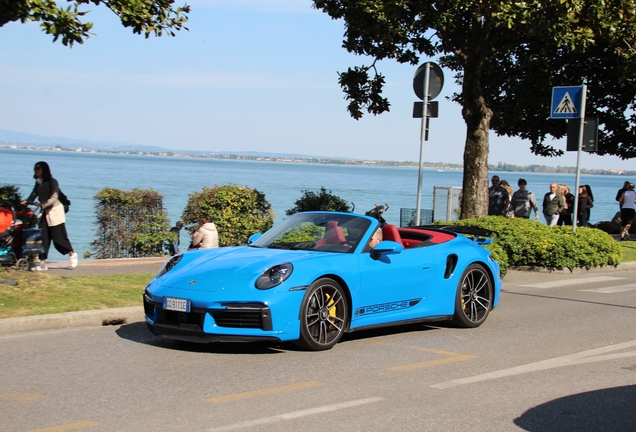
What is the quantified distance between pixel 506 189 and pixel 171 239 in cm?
948

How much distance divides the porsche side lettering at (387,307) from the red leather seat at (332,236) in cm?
79

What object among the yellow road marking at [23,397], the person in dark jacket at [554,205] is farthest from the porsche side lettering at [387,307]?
the person in dark jacket at [554,205]

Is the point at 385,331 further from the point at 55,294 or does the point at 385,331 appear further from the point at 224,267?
the point at 55,294

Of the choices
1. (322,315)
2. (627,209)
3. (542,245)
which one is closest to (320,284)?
(322,315)

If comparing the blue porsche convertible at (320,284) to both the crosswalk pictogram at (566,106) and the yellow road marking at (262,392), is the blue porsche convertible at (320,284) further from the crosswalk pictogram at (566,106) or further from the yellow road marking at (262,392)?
the crosswalk pictogram at (566,106)

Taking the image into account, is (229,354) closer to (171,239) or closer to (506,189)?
(171,239)

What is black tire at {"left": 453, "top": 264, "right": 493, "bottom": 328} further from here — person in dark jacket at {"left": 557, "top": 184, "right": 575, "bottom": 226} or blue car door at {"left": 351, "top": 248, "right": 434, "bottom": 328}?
person in dark jacket at {"left": 557, "top": 184, "right": 575, "bottom": 226}

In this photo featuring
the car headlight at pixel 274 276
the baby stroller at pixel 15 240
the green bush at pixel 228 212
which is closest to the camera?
the car headlight at pixel 274 276

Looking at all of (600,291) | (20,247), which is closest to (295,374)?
(20,247)

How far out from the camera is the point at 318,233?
8844 mm

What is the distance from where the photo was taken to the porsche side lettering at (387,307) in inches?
327

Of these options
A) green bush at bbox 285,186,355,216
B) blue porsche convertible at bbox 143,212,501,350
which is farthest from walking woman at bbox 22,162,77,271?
green bush at bbox 285,186,355,216

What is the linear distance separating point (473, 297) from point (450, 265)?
1.88 ft

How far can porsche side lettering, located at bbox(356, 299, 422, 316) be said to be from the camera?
831 cm
